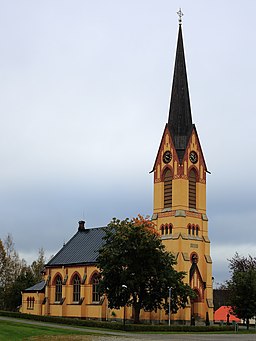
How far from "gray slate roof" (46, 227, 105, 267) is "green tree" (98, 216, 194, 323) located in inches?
908

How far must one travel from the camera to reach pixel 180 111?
92.6m

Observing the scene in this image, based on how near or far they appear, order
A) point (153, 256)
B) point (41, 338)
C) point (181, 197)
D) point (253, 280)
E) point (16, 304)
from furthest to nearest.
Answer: point (16, 304), point (181, 197), point (253, 280), point (153, 256), point (41, 338)

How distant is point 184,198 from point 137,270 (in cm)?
2450

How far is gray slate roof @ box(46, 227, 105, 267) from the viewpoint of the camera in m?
Answer: 93.6

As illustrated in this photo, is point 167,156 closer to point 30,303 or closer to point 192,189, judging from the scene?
point 192,189

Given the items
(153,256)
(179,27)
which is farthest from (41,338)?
(179,27)

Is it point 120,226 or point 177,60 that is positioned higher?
point 177,60

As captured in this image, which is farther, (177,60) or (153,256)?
(177,60)

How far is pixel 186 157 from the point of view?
Result: 9012cm

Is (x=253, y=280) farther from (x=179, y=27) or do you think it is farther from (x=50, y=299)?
(x=179, y=27)

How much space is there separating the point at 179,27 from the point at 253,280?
44.8 m

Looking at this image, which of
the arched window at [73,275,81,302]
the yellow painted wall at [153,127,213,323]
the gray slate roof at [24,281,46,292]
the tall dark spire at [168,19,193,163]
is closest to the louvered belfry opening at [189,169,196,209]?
the yellow painted wall at [153,127,213,323]

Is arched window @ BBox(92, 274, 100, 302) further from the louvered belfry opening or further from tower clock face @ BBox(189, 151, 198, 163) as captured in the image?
tower clock face @ BBox(189, 151, 198, 163)

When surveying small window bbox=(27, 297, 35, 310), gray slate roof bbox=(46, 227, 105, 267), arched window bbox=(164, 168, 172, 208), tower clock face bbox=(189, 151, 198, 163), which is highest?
tower clock face bbox=(189, 151, 198, 163)
